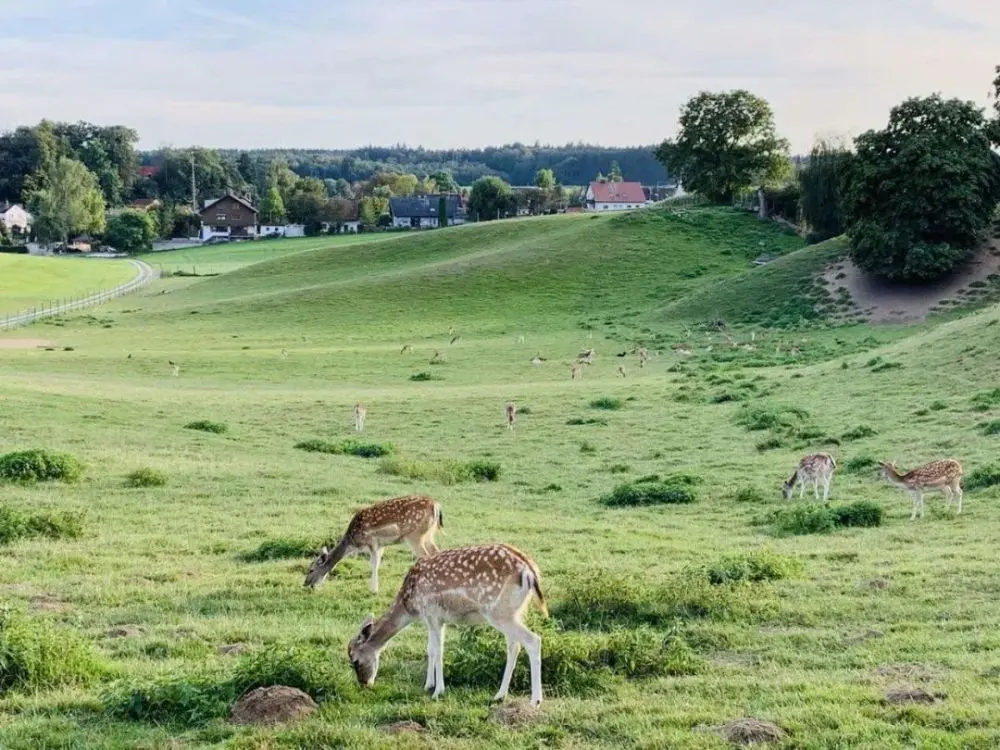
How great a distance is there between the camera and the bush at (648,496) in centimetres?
2141

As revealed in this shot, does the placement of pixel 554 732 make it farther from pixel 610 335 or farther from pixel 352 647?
pixel 610 335

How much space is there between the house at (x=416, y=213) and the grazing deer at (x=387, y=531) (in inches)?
6195

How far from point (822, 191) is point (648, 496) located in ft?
205

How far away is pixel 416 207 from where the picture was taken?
173625mm

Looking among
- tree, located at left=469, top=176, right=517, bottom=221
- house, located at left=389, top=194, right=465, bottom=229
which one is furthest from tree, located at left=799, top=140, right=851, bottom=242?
house, located at left=389, top=194, right=465, bottom=229

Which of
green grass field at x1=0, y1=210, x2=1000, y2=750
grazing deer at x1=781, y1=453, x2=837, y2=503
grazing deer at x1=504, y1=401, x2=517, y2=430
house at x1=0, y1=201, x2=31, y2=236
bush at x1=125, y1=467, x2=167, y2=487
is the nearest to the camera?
green grass field at x1=0, y1=210, x2=1000, y2=750

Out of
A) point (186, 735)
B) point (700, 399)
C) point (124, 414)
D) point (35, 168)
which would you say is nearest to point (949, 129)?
point (700, 399)

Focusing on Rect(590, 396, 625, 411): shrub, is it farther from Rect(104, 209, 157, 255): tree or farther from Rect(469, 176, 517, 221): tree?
Rect(104, 209, 157, 255): tree

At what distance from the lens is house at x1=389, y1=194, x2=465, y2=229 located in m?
172

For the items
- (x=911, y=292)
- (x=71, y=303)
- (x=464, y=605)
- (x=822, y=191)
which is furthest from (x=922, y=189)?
(x=71, y=303)

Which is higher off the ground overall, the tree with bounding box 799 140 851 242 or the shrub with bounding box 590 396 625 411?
the tree with bounding box 799 140 851 242

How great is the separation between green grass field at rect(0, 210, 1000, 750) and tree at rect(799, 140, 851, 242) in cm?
2696

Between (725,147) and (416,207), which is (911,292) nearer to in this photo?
(725,147)

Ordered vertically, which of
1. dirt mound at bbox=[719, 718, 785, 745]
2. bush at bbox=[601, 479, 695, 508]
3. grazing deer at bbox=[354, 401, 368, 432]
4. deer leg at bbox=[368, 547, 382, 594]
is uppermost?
dirt mound at bbox=[719, 718, 785, 745]
